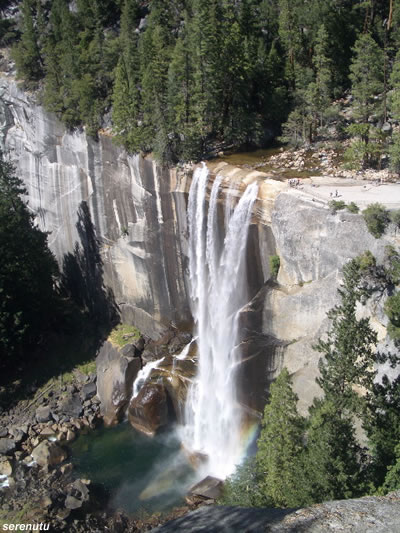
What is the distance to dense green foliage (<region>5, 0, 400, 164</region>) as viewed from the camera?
31094 millimetres

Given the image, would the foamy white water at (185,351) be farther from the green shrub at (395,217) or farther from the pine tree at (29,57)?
the pine tree at (29,57)

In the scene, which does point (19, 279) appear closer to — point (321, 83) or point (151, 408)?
point (151, 408)

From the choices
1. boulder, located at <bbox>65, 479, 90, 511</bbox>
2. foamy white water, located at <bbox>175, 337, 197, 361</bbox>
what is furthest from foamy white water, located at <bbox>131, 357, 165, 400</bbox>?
boulder, located at <bbox>65, 479, 90, 511</bbox>

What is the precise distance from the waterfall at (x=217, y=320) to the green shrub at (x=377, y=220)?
6.70m

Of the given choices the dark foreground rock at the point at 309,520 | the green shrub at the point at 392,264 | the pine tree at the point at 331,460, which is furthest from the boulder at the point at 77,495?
the green shrub at the point at 392,264

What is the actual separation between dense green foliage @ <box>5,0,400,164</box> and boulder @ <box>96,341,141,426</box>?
531 inches

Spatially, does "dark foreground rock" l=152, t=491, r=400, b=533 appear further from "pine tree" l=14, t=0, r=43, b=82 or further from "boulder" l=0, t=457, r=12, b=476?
"pine tree" l=14, t=0, r=43, b=82

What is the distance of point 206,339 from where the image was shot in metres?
31.2

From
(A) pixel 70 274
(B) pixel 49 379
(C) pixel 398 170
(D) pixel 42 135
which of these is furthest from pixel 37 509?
(D) pixel 42 135

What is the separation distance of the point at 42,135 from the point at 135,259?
1553 cm

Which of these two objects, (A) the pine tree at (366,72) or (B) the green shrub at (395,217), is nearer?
(B) the green shrub at (395,217)

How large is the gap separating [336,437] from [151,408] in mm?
15772

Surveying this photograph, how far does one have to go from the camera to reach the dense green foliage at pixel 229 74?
3109cm

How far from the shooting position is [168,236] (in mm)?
33031
